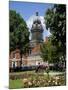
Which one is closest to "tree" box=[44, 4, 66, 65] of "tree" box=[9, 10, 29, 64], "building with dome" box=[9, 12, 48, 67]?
"building with dome" box=[9, 12, 48, 67]

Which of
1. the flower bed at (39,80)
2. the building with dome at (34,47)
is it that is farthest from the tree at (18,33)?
the flower bed at (39,80)

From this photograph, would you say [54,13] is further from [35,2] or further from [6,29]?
[6,29]

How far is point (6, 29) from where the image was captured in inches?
63.2

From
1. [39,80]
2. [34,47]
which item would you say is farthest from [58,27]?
[39,80]

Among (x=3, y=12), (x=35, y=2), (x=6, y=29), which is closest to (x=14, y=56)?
(x=6, y=29)

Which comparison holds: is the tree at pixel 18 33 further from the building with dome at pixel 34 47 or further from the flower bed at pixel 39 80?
the flower bed at pixel 39 80

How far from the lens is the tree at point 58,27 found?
172 centimetres

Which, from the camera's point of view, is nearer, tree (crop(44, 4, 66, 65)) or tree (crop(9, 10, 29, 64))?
tree (crop(9, 10, 29, 64))

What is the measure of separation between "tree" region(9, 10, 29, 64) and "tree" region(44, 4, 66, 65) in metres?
0.22

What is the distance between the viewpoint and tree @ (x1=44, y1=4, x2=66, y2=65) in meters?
1.72

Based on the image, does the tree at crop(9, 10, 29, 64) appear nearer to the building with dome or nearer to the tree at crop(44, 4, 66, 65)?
the building with dome

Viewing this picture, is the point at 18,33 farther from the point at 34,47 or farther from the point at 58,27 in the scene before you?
the point at 58,27

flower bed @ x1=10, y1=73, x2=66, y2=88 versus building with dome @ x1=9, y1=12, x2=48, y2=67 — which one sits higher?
building with dome @ x1=9, y1=12, x2=48, y2=67

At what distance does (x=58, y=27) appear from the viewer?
1.73 metres
